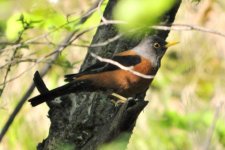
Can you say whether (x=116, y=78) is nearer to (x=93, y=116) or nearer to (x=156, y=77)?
(x=93, y=116)

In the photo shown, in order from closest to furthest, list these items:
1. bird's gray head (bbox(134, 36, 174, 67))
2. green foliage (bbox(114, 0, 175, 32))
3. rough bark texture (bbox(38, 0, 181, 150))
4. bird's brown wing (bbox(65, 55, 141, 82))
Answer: green foliage (bbox(114, 0, 175, 32)) < rough bark texture (bbox(38, 0, 181, 150)) < bird's brown wing (bbox(65, 55, 141, 82)) < bird's gray head (bbox(134, 36, 174, 67))

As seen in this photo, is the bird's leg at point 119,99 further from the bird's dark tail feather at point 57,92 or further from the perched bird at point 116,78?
the bird's dark tail feather at point 57,92

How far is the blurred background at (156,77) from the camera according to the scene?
5047 mm

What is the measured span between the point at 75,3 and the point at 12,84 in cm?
225

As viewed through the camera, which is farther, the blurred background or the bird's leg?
the bird's leg

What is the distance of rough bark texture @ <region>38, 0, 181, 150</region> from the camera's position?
4.89 metres

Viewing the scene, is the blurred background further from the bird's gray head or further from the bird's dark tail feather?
the bird's gray head

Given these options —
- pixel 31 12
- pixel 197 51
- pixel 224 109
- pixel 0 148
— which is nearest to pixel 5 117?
pixel 0 148

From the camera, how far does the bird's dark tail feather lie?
17.5ft

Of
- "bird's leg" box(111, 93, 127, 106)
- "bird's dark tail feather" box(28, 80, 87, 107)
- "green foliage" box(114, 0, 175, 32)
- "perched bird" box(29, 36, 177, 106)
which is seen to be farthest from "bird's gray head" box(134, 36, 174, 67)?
"green foliage" box(114, 0, 175, 32)

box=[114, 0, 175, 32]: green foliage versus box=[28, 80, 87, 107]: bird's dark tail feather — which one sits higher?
box=[114, 0, 175, 32]: green foliage

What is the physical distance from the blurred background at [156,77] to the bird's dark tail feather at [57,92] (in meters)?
0.25

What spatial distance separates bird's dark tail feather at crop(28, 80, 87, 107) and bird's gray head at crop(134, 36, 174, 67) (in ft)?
2.63

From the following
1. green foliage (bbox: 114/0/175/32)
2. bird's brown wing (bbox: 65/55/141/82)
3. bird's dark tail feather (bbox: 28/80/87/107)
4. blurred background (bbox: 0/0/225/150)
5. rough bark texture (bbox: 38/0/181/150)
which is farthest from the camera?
bird's brown wing (bbox: 65/55/141/82)
